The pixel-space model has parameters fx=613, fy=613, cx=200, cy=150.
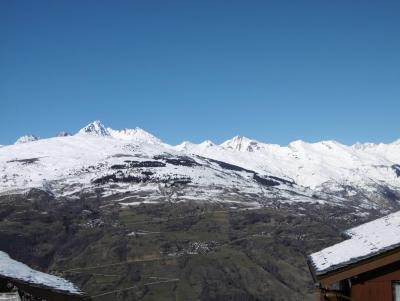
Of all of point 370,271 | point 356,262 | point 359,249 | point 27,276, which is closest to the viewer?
point 356,262

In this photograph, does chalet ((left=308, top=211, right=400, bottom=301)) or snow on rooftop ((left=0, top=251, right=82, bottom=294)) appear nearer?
chalet ((left=308, top=211, right=400, bottom=301))

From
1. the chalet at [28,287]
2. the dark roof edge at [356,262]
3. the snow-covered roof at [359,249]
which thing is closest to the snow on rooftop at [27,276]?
the chalet at [28,287]

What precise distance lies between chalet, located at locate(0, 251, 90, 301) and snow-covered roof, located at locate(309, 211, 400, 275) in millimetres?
8182

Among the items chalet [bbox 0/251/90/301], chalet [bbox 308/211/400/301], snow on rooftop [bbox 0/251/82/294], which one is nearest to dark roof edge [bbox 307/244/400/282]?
chalet [bbox 308/211/400/301]

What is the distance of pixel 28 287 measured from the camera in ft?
60.8

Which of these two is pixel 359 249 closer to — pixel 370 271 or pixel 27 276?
pixel 370 271

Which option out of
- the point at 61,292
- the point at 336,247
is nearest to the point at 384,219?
the point at 336,247

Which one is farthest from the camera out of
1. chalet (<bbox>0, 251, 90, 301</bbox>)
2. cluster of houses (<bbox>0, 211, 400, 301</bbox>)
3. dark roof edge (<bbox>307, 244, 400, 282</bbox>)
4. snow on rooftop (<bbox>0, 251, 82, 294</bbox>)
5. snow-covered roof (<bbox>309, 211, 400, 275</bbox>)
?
snow on rooftop (<bbox>0, 251, 82, 294</bbox>)

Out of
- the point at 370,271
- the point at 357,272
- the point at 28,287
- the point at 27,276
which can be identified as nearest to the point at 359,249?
the point at 370,271

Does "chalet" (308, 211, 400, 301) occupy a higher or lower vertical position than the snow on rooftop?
lower

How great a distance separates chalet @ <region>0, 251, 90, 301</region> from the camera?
58.7 feet

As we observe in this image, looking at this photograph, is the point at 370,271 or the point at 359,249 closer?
the point at 370,271

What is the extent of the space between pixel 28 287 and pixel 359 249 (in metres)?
9.84

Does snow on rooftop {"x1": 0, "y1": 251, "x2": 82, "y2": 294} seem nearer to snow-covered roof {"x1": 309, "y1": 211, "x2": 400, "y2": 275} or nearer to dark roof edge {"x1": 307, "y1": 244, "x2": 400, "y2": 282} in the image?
snow-covered roof {"x1": 309, "y1": 211, "x2": 400, "y2": 275}
